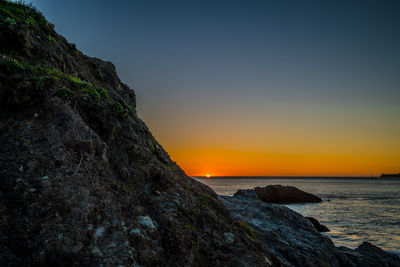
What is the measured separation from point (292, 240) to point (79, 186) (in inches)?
355

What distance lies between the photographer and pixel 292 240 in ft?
31.3

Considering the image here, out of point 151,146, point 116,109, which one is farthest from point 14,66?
point 151,146

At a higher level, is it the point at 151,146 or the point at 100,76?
the point at 100,76

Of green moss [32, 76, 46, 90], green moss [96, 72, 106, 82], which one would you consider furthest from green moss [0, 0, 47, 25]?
green moss [96, 72, 106, 82]

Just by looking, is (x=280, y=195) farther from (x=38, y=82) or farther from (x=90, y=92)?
(x=38, y=82)

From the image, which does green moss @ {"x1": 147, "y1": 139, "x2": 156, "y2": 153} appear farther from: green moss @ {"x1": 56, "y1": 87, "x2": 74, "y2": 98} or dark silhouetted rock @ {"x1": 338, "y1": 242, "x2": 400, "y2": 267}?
dark silhouetted rock @ {"x1": 338, "y1": 242, "x2": 400, "y2": 267}

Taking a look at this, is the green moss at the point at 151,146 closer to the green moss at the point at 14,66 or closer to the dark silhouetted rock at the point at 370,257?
the green moss at the point at 14,66

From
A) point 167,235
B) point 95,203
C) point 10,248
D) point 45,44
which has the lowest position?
point 167,235

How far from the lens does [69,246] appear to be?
3.73 m

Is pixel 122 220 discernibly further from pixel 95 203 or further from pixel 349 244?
pixel 349 244

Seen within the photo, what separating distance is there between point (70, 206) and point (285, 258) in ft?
24.7

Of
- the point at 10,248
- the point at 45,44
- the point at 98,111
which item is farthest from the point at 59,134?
the point at 45,44

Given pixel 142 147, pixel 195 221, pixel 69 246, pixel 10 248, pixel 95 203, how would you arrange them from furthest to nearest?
pixel 142 147, pixel 195 221, pixel 95 203, pixel 69 246, pixel 10 248

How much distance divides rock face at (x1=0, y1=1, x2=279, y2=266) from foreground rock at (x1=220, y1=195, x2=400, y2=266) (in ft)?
7.65
